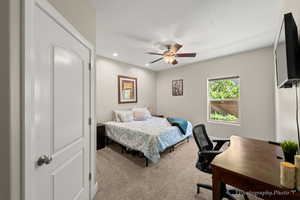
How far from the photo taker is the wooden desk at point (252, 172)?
0.86 metres

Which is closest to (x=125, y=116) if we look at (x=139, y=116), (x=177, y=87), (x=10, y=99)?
(x=139, y=116)

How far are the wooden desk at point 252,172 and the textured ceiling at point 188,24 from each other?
6.43 feet

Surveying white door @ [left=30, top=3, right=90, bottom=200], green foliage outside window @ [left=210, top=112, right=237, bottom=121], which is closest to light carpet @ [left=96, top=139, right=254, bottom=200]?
white door @ [left=30, top=3, right=90, bottom=200]

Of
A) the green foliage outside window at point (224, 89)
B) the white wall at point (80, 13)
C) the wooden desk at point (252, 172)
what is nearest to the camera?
the wooden desk at point (252, 172)

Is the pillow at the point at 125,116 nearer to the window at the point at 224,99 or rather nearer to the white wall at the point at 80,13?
the white wall at the point at 80,13

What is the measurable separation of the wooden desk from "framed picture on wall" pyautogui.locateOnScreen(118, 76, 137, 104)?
3.77m

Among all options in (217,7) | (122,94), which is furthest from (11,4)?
(122,94)

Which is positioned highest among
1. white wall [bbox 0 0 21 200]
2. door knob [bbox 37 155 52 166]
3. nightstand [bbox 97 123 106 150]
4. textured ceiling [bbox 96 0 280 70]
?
textured ceiling [bbox 96 0 280 70]

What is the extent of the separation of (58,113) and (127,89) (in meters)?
3.69

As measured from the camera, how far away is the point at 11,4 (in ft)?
2.33

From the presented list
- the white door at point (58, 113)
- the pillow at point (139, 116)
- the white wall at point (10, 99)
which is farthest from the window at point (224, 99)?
the white wall at point (10, 99)

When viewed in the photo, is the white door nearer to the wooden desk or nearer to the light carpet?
the light carpet

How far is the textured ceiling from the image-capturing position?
185 cm

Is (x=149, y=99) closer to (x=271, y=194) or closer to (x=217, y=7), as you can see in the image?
(x=217, y=7)
